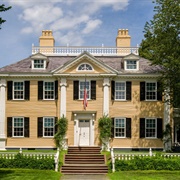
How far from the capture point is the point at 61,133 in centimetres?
3003

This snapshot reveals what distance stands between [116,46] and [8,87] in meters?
11.1

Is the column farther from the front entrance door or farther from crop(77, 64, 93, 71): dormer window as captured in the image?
crop(77, 64, 93, 71): dormer window

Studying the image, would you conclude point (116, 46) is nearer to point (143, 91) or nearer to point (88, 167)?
point (143, 91)

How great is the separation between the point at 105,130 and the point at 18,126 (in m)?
7.24

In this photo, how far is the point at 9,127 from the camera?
30.6 metres

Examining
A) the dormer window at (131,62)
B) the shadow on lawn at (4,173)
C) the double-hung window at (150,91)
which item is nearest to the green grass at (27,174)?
the shadow on lawn at (4,173)

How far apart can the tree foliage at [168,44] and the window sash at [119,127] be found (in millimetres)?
4285

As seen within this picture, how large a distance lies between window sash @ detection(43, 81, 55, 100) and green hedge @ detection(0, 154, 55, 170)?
7990 millimetres

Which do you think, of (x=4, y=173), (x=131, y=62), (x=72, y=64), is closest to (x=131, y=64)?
(x=131, y=62)

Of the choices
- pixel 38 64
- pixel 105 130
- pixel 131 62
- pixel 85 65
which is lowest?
pixel 105 130

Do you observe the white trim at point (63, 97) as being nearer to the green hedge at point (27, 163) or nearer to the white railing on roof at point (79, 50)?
the white railing on roof at point (79, 50)

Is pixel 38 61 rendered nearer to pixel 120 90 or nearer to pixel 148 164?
pixel 120 90

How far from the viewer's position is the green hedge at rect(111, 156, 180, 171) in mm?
23531

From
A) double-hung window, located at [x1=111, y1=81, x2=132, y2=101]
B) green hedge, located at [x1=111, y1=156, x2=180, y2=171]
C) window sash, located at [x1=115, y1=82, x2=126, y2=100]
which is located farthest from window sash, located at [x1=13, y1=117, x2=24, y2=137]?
green hedge, located at [x1=111, y1=156, x2=180, y2=171]
